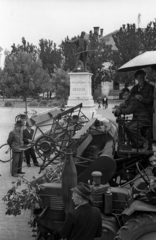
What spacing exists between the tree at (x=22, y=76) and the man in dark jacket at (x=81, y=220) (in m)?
24.6

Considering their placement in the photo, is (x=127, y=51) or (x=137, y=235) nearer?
(x=137, y=235)

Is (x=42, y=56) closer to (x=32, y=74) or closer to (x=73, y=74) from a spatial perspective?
(x=32, y=74)

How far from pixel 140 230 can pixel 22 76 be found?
24.5 meters

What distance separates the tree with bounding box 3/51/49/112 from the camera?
27.8 meters

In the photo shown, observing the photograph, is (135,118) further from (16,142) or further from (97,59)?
(97,59)

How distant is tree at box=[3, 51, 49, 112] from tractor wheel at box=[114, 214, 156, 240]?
79.4 ft

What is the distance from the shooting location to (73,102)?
2259cm

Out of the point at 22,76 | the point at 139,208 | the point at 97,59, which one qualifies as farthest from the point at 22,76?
the point at 97,59

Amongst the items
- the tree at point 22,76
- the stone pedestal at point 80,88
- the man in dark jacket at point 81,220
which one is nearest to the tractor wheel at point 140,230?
the man in dark jacket at point 81,220

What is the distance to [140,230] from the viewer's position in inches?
165

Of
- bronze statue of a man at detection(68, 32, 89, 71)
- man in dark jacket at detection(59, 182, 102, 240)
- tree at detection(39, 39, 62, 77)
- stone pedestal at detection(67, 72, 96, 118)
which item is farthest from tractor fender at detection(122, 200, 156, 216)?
tree at detection(39, 39, 62, 77)

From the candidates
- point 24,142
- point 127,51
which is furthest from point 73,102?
point 127,51

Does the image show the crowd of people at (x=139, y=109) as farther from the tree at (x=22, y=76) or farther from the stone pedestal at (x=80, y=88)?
the tree at (x=22, y=76)

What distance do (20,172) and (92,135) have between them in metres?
4.58
